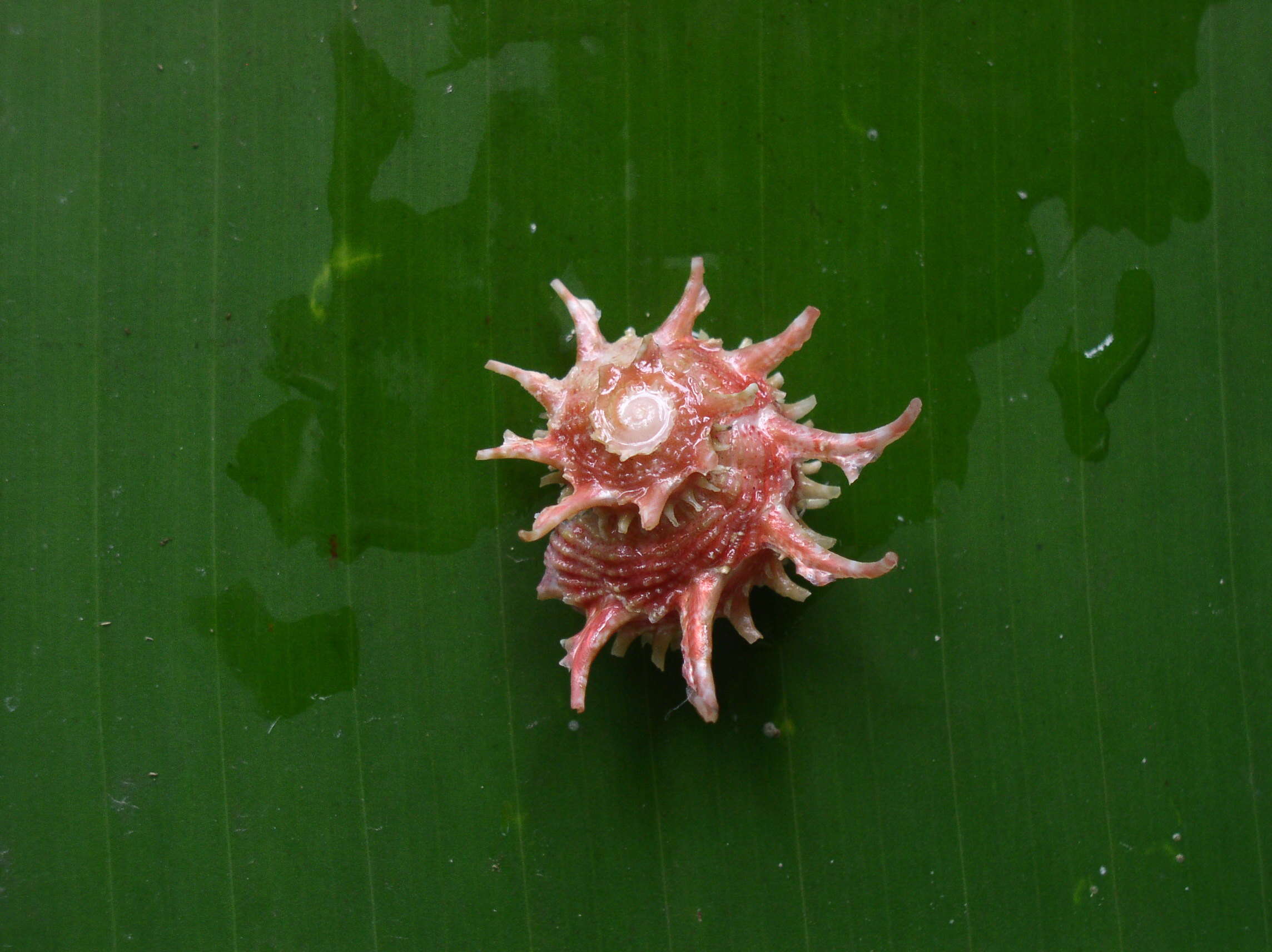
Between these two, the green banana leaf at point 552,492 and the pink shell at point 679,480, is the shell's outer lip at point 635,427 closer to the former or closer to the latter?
the pink shell at point 679,480

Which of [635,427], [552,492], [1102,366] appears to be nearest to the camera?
[635,427]

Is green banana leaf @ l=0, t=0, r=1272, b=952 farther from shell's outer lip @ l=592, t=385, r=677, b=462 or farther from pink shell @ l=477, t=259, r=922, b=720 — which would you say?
shell's outer lip @ l=592, t=385, r=677, b=462

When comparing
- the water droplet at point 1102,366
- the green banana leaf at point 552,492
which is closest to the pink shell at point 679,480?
the green banana leaf at point 552,492

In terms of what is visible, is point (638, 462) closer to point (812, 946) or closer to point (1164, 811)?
point (812, 946)

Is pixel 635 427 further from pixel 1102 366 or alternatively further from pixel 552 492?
pixel 1102 366

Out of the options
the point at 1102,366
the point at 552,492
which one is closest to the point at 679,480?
the point at 552,492

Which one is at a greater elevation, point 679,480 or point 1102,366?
point 1102,366

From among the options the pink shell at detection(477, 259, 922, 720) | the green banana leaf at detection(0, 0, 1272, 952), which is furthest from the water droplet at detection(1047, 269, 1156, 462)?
the pink shell at detection(477, 259, 922, 720)

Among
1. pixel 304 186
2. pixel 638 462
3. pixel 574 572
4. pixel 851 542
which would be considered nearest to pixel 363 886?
pixel 574 572
